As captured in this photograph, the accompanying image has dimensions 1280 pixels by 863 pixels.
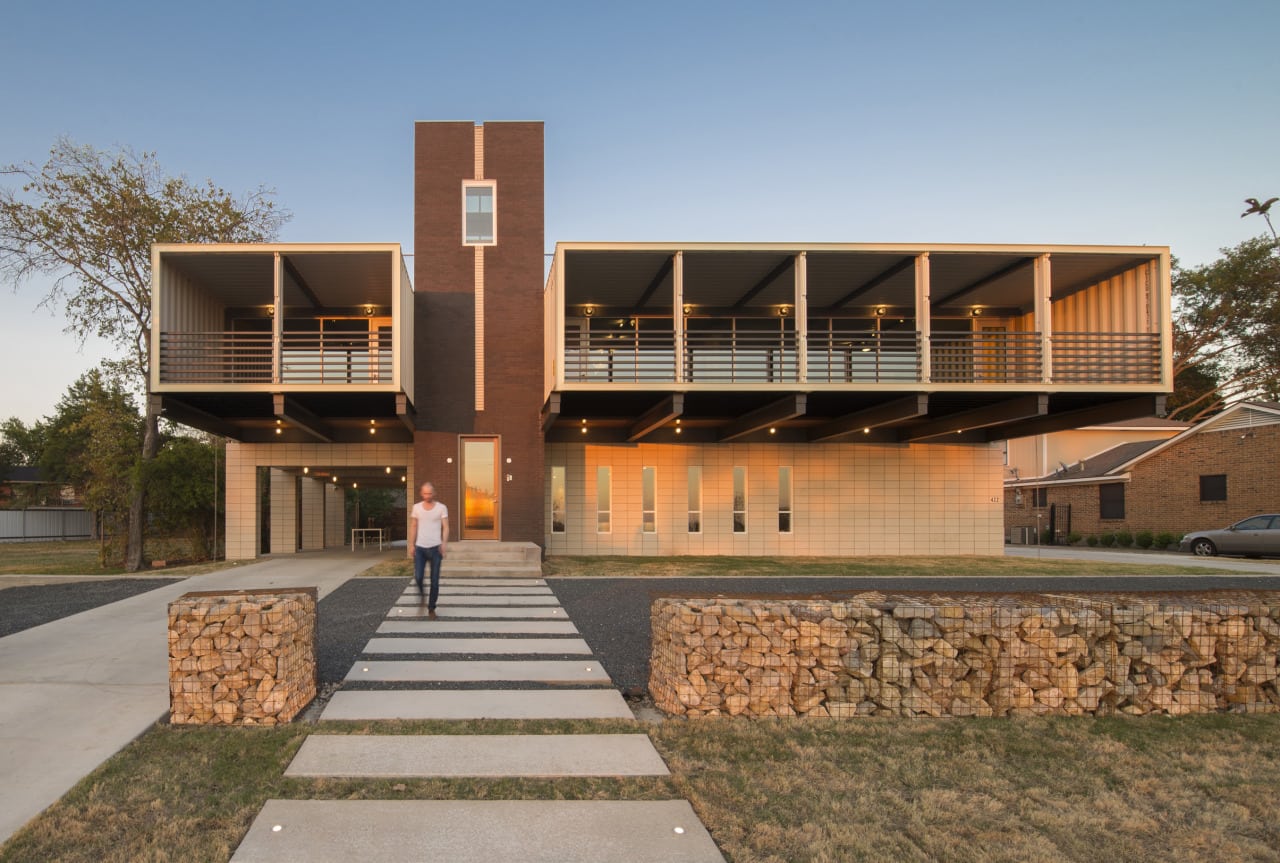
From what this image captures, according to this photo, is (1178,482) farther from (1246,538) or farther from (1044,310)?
(1044,310)

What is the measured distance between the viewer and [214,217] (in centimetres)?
1855

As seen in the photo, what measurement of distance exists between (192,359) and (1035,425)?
19052 millimetres

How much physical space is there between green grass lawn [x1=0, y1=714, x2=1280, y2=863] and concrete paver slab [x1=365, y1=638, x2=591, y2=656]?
2127mm

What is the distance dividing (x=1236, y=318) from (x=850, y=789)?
123 feet

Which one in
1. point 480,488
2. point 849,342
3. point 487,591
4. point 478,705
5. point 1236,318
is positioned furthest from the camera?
point 1236,318

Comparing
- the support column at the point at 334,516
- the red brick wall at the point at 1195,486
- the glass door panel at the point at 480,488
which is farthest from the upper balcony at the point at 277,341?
the red brick wall at the point at 1195,486

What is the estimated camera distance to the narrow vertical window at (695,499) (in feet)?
59.9

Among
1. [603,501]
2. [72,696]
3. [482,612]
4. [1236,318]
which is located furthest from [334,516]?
[1236,318]

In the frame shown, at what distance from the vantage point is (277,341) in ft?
45.3

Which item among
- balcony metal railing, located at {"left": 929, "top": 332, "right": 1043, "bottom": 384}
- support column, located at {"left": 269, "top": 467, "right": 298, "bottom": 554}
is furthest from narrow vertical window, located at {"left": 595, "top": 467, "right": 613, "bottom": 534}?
support column, located at {"left": 269, "top": 467, "right": 298, "bottom": 554}

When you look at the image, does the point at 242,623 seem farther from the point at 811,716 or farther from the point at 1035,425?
the point at 1035,425

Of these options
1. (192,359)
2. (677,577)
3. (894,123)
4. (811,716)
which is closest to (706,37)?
(894,123)

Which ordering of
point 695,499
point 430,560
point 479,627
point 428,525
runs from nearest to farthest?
point 479,627 → point 428,525 → point 430,560 → point 695,499

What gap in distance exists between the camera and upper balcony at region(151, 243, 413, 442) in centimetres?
1384
